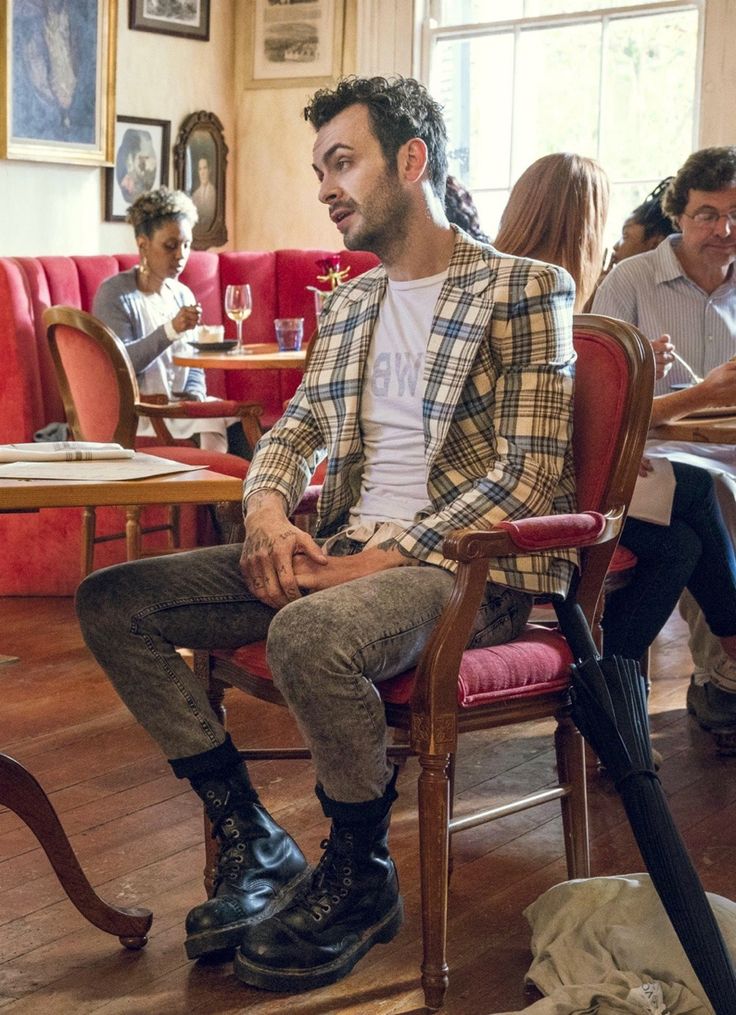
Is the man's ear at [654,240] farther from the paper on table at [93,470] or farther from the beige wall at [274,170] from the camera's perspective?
the beige wall at [274,170]

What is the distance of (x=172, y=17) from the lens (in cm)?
696

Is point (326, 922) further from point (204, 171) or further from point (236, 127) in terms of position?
point (236, 127)

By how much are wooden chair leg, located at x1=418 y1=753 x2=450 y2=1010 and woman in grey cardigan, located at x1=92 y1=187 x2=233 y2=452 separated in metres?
3.31

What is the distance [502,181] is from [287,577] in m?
5.01

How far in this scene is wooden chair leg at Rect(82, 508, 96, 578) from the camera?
4590 millimetres

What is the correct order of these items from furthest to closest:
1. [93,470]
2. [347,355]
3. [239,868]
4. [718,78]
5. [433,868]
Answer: [718,78]
[347,355]
[239,868]
[433,868]
[93,470]

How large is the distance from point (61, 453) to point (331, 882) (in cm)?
75

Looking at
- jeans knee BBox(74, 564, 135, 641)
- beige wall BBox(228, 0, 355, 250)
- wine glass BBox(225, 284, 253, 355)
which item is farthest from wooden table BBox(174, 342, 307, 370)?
jeans knee BBox(74, 564, 135, 641)

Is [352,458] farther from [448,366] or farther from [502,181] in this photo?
[502,181]

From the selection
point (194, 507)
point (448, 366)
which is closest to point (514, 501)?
point (448, 366)

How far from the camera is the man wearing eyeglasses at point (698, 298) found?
3195 millimetres

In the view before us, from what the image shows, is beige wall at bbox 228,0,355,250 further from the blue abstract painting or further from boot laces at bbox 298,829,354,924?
boot laces at bbox 298,829,354,924

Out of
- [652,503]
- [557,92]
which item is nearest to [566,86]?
[557,92]

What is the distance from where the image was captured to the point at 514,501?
2.13 meters
